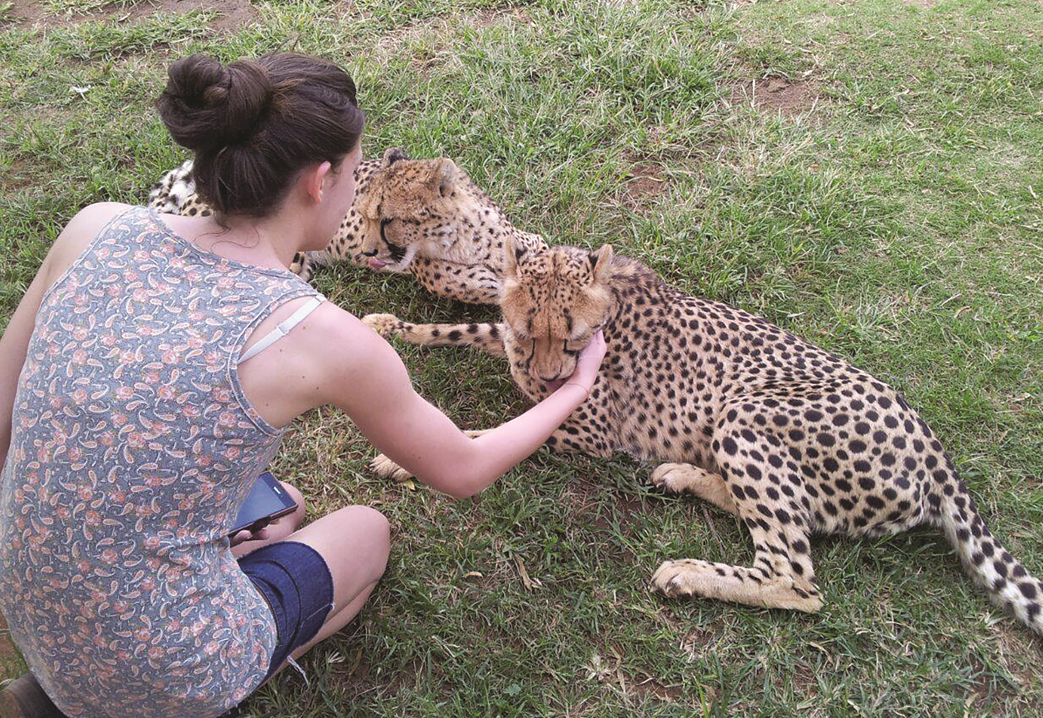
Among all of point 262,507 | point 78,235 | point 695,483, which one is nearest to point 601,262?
point 695,483

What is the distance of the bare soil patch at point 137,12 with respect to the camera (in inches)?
207

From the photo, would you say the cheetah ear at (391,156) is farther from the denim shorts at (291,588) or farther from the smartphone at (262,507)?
the denim shorts at (291,588)

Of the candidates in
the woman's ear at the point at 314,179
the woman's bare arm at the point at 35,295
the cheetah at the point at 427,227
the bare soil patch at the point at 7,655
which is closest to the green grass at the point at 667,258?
the cheetah at the point at 427,227

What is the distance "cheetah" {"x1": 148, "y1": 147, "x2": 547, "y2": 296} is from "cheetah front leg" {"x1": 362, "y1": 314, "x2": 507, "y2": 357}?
270 mm

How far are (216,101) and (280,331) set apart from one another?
0.51m

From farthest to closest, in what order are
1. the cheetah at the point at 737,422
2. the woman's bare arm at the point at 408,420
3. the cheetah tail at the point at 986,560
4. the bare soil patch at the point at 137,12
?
the bare soil patch at the point at 137,12 → the cheetah at the point at 737,422 → the cheetah tail at the point at 986,560 → the woman's bare arm at the point at 408,420

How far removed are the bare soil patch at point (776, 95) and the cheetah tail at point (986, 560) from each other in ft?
8.25

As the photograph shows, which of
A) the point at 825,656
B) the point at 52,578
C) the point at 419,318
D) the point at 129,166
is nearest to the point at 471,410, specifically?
the point at 419,318

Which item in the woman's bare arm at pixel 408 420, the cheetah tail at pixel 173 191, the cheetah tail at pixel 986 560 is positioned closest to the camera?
the woman's bare arm at pixel 408 420

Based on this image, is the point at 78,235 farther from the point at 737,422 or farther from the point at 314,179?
the point at 737,422

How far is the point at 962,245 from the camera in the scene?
4.01 metres

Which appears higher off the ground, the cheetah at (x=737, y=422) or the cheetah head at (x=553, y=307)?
the cheetah head at (x=553, y=307)

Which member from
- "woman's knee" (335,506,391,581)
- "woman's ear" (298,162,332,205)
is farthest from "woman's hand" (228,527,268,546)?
"woman's ear" (298,162,332,205)

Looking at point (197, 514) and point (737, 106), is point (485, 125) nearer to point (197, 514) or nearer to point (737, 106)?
point (737, 106)
